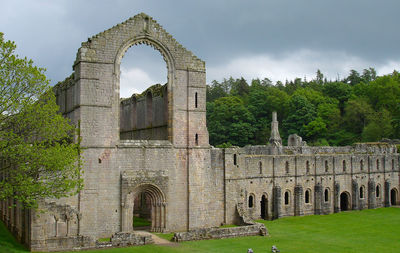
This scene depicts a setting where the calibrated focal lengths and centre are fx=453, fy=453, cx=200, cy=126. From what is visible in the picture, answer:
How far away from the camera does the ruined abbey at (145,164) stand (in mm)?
25109

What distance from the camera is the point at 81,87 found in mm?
25234

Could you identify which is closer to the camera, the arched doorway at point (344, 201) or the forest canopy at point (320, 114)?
the arched doorway at point (344, 201)

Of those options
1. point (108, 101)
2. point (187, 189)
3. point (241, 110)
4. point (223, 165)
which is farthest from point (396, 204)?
point (241, 110)

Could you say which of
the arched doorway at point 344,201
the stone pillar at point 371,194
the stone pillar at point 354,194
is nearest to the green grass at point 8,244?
the arched doorway at point 344,201

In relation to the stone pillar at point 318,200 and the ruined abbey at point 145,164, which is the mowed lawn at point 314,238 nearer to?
the stone pillar at point 318,200

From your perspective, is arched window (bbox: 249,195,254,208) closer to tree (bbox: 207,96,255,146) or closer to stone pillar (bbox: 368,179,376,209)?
stone pillar (bbox: 368,179,376,209)

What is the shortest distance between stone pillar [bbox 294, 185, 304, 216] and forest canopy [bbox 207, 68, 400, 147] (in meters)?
36.5

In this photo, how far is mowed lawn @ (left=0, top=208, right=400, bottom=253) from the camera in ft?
78.0

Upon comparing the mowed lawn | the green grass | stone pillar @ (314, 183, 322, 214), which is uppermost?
stone pillar @ (314, 183, 322, 214)

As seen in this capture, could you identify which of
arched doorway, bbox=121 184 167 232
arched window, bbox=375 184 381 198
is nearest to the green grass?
arched doorway, bbox=121 184 167 232

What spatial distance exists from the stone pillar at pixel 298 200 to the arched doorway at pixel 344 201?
6.60m

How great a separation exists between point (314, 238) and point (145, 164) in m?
11.2

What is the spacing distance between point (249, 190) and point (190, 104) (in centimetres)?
943

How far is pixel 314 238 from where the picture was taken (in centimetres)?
2761
